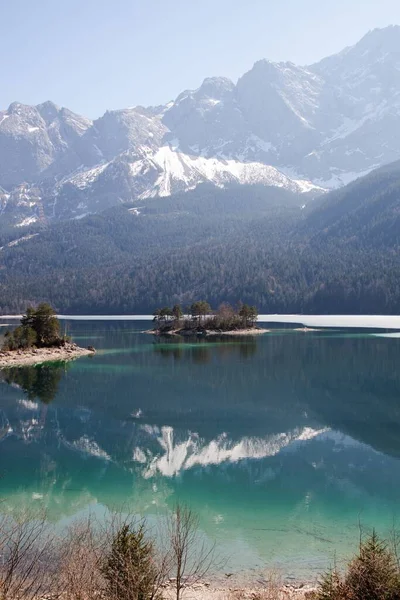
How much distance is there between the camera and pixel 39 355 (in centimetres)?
7988

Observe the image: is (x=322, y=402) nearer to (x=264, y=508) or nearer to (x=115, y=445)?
(x=115, y=445)

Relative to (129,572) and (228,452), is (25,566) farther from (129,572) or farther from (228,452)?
(228,452)

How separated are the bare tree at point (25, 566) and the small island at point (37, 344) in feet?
190

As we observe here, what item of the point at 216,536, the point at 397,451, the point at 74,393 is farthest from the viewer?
the point at 74,393

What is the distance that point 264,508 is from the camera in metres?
21.5

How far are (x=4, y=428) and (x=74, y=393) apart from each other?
542 inches

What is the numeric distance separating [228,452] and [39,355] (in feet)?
184

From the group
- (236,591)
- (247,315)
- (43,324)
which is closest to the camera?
(236,591)

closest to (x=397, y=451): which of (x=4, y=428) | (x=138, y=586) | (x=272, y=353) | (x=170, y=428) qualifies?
(x=170, y=428)

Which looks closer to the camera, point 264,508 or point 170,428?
point 264,508

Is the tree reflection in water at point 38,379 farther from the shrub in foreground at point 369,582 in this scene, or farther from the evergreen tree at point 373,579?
the evergreen tree at point 373,579

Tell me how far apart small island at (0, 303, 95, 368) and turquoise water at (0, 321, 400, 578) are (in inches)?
666

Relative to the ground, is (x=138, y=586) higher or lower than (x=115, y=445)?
higher

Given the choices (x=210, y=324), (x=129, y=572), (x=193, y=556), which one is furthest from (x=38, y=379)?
(x=210, y=324)
